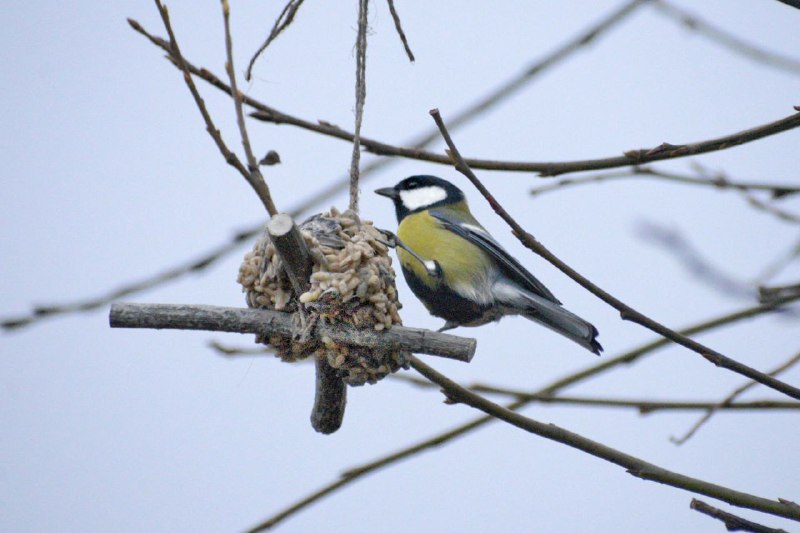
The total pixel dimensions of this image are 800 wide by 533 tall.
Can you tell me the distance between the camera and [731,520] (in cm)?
178

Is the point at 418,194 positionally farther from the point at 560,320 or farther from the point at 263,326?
the point at 263,326

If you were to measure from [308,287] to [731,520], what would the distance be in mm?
1215

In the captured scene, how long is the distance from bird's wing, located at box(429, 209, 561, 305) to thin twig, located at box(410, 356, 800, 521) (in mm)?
1006

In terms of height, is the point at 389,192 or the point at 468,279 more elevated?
the point at 389,192

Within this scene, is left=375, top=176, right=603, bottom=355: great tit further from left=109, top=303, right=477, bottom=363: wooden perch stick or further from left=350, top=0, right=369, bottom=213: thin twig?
left=109, top=303, right=477, bottom=363: wooden perch stick

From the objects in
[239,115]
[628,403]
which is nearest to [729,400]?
[628,403]

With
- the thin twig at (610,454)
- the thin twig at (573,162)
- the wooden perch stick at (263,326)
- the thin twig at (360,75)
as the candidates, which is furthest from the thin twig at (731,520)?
the thin twig at (360,75)

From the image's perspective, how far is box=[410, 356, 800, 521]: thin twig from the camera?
1937mm

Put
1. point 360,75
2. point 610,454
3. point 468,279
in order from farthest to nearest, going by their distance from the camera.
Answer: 1. point 468,279
2. point 360,75
3. point 610,454

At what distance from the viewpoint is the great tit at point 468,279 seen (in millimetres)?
3189

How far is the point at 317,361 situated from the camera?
2447mm

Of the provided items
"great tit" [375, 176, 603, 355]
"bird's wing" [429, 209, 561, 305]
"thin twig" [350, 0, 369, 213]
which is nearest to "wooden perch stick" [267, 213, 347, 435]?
"thin twig" [350, 0, 369, 213]

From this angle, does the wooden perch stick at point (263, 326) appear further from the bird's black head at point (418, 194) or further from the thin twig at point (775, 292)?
the bird's black head at point (418, 194)

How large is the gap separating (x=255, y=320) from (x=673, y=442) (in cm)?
144
